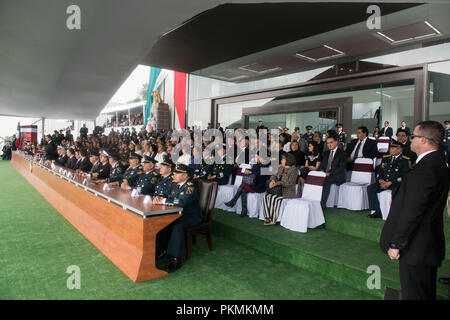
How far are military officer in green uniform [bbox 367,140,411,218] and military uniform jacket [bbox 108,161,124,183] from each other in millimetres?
4324

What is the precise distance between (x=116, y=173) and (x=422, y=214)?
5039 mm

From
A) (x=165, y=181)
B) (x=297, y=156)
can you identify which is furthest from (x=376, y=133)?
(x=165, y=181)

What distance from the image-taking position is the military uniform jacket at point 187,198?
3260 mm

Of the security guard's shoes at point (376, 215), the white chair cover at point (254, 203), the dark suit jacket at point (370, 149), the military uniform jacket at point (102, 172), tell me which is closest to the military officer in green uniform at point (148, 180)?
the white chair cover at point (254, 203)

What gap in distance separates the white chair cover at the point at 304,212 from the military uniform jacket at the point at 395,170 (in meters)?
0.92

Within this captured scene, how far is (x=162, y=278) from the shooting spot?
288 centimetres

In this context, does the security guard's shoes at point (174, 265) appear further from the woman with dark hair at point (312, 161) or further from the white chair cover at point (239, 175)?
the woman with dark hair at point (312, 161)

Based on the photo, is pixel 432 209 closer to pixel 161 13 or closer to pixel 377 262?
pixel 377 262

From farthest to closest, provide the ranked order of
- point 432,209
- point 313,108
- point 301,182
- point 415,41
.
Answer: point 313,108 → point 415,41 → point 301,182 → point 432,209

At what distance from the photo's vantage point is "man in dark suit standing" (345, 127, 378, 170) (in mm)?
5289

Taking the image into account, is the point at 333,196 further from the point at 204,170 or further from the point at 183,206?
the point at 183,206

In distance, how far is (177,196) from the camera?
3.45 meters
